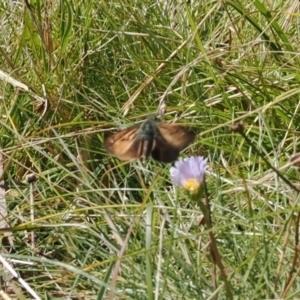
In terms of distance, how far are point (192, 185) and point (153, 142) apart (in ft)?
0.30

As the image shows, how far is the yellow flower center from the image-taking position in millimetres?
951

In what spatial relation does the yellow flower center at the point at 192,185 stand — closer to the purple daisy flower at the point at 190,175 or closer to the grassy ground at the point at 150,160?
the purple daisy flower at the point at 190,175

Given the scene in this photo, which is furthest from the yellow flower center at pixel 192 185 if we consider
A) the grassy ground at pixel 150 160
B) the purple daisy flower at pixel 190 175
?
the grassy ground at pixel 150 160

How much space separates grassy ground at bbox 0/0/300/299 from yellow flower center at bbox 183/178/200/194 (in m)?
0.12

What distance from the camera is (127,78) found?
1851 millimetres

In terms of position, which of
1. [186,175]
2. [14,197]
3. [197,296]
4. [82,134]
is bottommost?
[14,197]

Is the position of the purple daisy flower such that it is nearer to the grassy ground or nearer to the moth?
the moth

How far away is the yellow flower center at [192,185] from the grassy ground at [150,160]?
12cm

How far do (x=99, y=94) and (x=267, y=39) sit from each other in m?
0.38

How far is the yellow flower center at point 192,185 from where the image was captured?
0.95 m

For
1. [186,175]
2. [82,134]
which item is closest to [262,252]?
[186,175]

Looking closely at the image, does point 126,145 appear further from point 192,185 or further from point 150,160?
point 150,160

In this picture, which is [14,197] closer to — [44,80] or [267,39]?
[44,80]

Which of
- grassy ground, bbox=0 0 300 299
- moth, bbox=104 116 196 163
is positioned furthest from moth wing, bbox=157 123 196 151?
grassy ground, bbox=0 0 300 299
